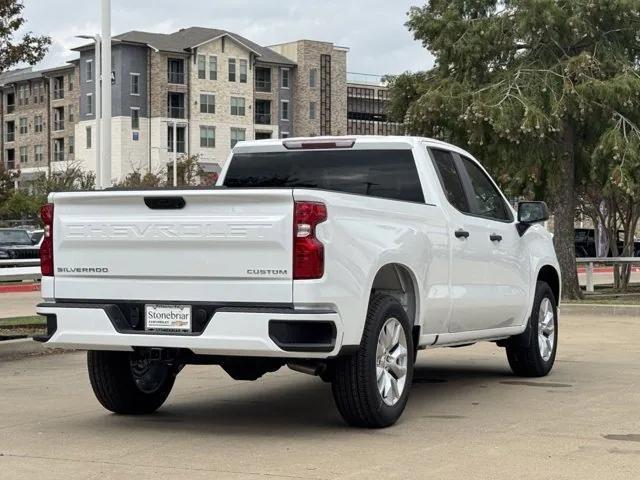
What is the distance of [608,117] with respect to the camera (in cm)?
2336

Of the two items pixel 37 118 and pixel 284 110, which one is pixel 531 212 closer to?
pixel 284 110

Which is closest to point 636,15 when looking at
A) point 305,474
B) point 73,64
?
point 305,474

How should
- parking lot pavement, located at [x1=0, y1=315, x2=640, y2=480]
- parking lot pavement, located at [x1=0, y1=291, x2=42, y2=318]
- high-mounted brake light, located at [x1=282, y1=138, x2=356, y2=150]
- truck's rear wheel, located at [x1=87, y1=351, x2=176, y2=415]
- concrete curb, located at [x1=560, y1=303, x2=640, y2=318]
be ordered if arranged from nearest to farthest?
parking lot pavement, located at [x1=0, y1=315, x2=640, y2=480] → truck's rear wheel, located at [x1=87, y1=351, x2=176, y2=415] → high-mounted brake light, located at [x1=282, y1=138, x2=356, y2=150] → concrete curb, located at [x1=560, y1=303, x2=640, y2=318] → parking lot pavement, located at [x1=0, y1=291, x2=42, y2=318]

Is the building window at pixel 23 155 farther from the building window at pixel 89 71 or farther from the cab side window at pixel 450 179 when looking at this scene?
the cab side window at pixel 450 179

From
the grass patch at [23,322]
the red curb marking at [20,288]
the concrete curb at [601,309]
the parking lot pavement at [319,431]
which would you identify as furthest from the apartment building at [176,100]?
the parking lot pavement at [319,431]

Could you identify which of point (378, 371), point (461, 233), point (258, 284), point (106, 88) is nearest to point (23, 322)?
point (106, 88)

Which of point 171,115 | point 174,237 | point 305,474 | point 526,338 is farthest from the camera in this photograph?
point 171,115

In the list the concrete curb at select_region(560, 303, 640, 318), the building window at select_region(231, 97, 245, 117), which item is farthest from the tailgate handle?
the building window at select_region(231, 97, 245, 117)

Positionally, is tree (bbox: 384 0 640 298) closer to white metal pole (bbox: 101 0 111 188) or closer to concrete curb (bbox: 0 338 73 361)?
white metal pole (bbox: 101 0 111 188)

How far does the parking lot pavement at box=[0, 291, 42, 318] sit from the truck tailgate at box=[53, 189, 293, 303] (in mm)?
12611

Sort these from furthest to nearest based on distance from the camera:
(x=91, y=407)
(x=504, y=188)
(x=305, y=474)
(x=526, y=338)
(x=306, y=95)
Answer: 1. (x=306, y=95)
2. (x=504, y=188)
3. (x=526, y=338)
4. (x=91, y=407)
5. (x=305, y=474)

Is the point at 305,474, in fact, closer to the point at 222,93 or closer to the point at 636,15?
the point at 636,15

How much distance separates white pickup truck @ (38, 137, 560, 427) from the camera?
764cm

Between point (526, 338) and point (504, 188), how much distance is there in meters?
14.1
